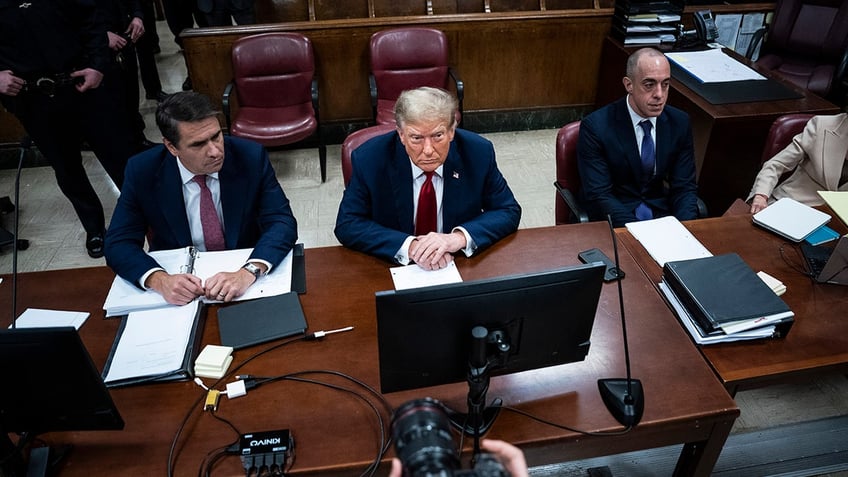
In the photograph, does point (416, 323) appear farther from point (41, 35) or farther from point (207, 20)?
point (207, 20)

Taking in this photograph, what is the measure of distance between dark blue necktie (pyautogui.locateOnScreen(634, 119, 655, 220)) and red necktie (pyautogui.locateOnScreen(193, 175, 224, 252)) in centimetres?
184

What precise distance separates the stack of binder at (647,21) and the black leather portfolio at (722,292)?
8.85ft

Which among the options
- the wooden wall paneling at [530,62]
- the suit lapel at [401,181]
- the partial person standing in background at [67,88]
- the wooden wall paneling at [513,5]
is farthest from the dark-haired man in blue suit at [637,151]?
the partial person standing in background at [67,88]

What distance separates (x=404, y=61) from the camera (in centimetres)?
388

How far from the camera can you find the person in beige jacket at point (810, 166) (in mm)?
2396

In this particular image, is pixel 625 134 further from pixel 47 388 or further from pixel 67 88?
pixel 67 88

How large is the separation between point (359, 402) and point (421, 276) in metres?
0.54

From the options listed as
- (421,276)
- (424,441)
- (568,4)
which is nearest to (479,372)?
(424,441)

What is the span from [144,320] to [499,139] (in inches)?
134

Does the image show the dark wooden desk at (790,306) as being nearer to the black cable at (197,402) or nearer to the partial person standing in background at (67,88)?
the black cable at (197,402)

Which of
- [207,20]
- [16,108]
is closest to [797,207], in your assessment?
[16,108]

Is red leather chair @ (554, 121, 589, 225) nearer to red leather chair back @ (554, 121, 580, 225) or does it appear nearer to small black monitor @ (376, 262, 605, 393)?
red leather chair back @ (554, 121, 580, 225)

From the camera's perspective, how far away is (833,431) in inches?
90.0

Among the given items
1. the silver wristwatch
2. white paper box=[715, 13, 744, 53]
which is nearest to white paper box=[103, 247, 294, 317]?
the silver wristwatch
